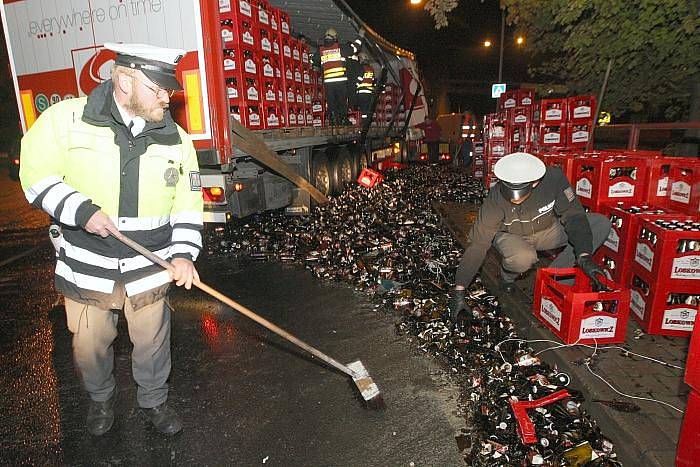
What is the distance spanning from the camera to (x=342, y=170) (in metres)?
11.1

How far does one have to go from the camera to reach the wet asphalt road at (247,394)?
8.51 ft

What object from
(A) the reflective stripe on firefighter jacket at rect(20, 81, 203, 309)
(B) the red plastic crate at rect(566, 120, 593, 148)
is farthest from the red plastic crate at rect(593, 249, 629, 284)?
(B) the red plastic crate at rect(566, 120, 593, 148)

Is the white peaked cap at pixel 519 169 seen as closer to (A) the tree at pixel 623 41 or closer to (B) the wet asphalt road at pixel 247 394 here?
(B) the wet asphalt road at pixel 247 394

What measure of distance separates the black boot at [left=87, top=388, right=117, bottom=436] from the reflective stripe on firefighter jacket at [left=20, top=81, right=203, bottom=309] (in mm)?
703

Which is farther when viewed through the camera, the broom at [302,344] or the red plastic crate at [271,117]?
the red plastic crate at [271,117]

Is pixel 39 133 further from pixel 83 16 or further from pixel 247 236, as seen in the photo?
pixel 247 236

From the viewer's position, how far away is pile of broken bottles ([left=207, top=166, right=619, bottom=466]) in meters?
2.56

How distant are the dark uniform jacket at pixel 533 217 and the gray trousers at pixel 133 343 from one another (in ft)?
8.33

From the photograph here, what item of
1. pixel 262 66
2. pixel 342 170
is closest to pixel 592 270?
pixel 262 66

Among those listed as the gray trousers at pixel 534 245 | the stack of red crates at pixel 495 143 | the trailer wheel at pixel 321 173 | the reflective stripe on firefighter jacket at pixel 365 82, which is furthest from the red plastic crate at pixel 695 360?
the reflective stripe on firefighter jacket at pixel 365 82

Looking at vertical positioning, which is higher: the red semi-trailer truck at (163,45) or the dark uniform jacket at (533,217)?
the red semi-trailer truck at (163,45)

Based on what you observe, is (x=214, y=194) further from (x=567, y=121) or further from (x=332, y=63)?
(x=567, y=121)

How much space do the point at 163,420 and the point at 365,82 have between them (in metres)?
9.76

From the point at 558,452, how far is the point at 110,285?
2.65 m
